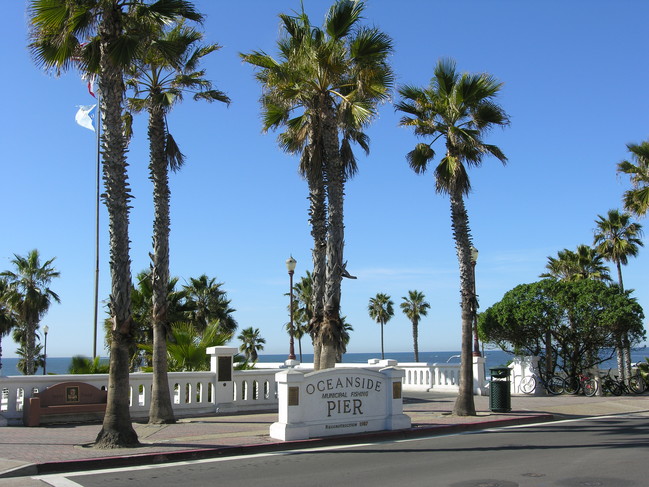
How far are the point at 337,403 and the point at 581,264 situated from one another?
3055 cm

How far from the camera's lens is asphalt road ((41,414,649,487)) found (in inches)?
363

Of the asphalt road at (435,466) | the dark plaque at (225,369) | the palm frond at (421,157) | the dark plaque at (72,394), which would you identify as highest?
the palm frond at (421,157)

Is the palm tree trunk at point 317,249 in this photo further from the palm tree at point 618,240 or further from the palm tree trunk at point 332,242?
the palm tree at point 618,240

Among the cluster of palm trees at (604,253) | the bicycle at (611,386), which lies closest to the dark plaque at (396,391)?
the bicycle at (611,386)

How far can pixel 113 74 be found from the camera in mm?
12742

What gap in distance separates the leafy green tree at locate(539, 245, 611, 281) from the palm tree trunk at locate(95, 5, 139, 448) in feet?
107

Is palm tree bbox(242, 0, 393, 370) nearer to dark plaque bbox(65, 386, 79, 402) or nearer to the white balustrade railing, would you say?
the white balustrade railing

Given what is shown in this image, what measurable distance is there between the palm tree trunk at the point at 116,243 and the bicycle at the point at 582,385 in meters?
17.2

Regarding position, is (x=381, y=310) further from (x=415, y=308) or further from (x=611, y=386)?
(x=611, y=386)

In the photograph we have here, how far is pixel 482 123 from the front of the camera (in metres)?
17.8

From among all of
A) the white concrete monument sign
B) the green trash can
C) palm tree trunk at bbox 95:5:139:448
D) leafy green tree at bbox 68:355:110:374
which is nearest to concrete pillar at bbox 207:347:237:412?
leafy green tree at bbox 68:355:110:374

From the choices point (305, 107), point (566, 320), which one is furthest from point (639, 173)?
point (305, 107)

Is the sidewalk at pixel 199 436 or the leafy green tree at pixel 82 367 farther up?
the leafy green tree at pixel 82 367

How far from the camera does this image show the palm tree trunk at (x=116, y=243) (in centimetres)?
1194
